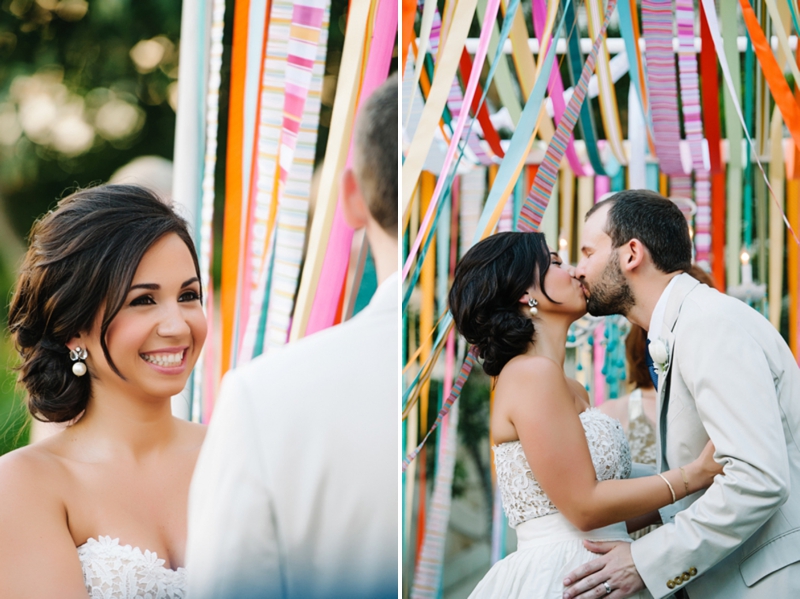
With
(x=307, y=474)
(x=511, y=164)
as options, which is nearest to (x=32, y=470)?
(x=307, y=474)

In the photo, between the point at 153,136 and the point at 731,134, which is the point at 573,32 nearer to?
the point at 731,134

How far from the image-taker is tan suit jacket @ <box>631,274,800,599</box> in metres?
2.14

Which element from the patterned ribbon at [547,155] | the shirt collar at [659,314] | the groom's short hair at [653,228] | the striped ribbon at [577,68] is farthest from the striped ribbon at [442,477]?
the shirt collar at [659,314]

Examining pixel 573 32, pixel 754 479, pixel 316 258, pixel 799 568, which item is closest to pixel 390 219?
pixel 316 258

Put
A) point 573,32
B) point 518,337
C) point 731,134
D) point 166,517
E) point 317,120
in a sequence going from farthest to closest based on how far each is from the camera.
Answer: point 731,134 → point 573,32 → point 317,120 → point 518,337 → point 166,517

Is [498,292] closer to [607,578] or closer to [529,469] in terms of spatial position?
[529,469]

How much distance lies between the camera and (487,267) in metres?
2.54

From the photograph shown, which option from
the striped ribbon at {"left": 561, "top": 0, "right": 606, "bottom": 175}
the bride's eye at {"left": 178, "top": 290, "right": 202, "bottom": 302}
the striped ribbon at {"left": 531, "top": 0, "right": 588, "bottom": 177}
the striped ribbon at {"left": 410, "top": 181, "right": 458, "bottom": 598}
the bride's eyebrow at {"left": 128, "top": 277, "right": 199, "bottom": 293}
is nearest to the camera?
the bride's eyebrow at {"left": 128, "top": 277, "right": 199, "bottom": 293}

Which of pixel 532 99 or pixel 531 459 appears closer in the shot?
pixel 531 459

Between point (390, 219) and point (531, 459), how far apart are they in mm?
959

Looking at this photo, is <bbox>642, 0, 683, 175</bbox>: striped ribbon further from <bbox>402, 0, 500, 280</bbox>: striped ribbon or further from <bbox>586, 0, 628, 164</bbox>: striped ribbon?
<bbox>402, 0, 500, 280</bbox>: striped ribbon

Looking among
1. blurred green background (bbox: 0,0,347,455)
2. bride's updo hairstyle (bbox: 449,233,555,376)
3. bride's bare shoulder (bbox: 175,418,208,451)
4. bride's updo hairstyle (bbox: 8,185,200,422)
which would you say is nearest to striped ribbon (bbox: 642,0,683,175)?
bride's updo hairstyle (bbox: 449,233,555,376)

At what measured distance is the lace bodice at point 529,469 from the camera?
2.42 m

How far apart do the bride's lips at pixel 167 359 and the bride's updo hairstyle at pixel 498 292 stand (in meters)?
0.87
